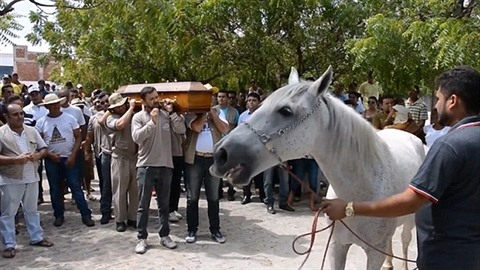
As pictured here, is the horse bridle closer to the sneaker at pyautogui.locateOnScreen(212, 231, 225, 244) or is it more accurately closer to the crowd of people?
the crowd of people

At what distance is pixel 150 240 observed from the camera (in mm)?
6242

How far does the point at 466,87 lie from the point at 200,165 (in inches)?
168

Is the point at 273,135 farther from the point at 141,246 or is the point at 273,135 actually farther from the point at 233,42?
the point at 233,42

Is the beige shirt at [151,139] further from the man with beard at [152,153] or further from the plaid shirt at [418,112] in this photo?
the plaid shirt at [418,112]

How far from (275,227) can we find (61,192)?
312 cm

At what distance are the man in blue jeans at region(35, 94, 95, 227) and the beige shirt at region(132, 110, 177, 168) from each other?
1549 mm

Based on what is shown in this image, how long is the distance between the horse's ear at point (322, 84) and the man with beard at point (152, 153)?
120 inches

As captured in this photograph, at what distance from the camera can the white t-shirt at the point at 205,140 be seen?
243 inches

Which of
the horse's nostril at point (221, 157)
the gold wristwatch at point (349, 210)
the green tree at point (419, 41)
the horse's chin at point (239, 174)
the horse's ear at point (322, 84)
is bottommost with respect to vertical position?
the gold wristwatch at point (349, 210)

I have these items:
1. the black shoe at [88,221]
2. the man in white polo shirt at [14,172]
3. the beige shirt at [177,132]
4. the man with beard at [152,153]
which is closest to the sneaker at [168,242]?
the man with beard at [152,153]

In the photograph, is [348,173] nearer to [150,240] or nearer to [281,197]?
[150,240]

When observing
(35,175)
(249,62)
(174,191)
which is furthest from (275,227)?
(249,62)

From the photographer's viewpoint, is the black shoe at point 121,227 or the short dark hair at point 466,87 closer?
the short dark hair at point 466,87

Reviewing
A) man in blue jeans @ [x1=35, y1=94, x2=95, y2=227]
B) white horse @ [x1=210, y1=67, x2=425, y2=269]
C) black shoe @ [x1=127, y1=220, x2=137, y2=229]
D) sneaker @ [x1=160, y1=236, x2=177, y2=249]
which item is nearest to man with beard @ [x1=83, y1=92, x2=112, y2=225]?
man in blue jeans @ [x1=35, y1=94, x2=95, y2=227]
